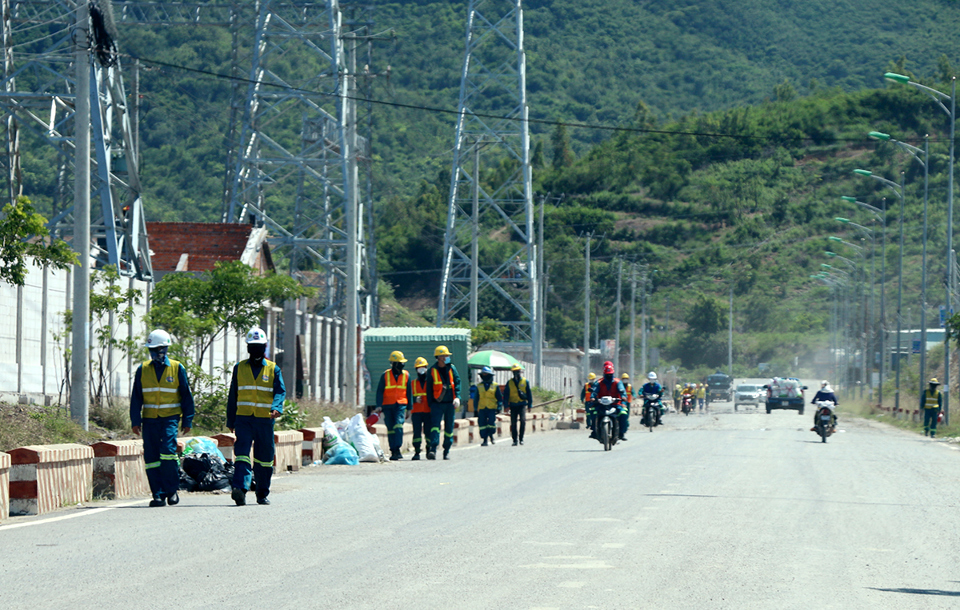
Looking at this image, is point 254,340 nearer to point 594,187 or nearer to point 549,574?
point 549,574

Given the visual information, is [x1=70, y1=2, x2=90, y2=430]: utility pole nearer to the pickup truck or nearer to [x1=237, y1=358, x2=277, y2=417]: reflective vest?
[x1=237, y1=358, x2=277, y2=417]: reflective vest

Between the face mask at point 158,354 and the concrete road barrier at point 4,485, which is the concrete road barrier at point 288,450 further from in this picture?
the concrete road barrier at point 4,485

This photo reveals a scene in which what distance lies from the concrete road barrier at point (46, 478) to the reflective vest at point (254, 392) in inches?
70.1

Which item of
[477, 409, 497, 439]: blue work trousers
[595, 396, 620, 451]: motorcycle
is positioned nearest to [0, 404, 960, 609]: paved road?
[595, 396, 620, 451]: motorcycle

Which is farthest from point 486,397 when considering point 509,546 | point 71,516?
point 509,546

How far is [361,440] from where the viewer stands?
22922 mm

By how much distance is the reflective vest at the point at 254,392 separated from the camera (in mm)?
14773

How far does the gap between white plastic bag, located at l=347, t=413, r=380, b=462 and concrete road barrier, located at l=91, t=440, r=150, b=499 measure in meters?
7.27

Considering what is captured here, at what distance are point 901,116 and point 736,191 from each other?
30.9 metres

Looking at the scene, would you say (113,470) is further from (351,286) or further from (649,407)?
(649,407)

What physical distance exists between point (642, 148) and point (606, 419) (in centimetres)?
13035

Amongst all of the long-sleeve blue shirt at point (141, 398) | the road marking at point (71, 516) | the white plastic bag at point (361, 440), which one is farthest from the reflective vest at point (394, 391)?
the long-sleeve blue shirt at point (141, 398)

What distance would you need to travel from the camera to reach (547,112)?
15912 centimetres

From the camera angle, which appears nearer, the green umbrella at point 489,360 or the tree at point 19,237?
the tree at point 19,237
